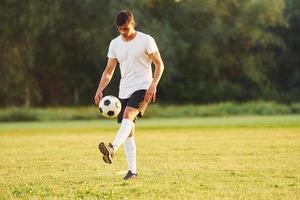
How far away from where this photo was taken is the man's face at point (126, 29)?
8750mm

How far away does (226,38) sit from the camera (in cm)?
5169

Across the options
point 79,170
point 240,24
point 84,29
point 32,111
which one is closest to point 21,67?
point 84,29

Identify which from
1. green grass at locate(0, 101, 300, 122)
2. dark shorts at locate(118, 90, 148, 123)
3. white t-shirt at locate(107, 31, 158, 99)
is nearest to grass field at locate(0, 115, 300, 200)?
dark shorts at locate(118, 90, 148, 123)

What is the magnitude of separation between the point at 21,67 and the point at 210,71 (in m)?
14.1

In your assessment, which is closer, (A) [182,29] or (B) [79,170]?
(B) [79,170]

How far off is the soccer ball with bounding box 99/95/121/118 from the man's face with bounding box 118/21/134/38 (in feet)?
3.48

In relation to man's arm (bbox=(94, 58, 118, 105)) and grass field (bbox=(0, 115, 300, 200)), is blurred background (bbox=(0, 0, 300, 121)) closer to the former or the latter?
grass field (bbox=(0, 115, 300, 200))

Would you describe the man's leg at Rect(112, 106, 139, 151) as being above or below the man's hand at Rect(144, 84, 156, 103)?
below

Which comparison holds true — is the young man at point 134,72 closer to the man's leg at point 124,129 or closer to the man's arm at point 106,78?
the man's leg at point 124,129

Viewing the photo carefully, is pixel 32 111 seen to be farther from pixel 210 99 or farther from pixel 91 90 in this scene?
pixel 210 99

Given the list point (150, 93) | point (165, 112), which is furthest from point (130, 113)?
point (165, 112)

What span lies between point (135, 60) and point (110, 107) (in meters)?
0.85

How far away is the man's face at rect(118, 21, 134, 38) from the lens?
875 centimetres

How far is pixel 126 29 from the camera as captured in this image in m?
8.83
